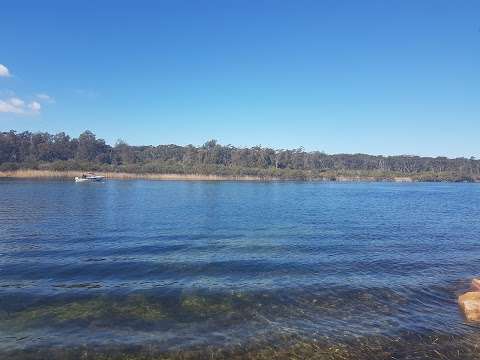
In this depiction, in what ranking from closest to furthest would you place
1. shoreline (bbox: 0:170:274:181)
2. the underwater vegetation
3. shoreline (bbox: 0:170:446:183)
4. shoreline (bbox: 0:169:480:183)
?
the underwater vegetation → shoreline (bbox: 0:170:274:181) → shoreline (bbox: 0:170:446:183) → shoreline (bbox: 0:169:480:183)

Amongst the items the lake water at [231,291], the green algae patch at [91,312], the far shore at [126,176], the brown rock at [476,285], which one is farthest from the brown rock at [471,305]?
the far shore at [126,176]

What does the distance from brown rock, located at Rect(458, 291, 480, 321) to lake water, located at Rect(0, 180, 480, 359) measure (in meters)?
0.37

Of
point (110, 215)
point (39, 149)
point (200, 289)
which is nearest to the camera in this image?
point (200, 289)

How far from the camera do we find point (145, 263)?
71.2 feet

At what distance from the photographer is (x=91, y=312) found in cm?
1467

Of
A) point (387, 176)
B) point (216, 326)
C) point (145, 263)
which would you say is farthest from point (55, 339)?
point (387, 176)

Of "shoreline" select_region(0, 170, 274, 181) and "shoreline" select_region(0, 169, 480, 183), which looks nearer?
"shoreline" select_region(0, 170, 274, 181)

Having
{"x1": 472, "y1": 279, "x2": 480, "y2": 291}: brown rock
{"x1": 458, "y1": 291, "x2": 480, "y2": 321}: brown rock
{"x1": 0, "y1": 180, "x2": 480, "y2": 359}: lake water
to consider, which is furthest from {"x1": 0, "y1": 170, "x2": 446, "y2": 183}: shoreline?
{"x1": 458, "y1": 291, "x2": 480, "y2": 321}: brown rock

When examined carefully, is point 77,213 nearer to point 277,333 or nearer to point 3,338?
point 3,338

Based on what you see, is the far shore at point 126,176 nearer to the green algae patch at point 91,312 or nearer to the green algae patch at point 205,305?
the green algae patch at point 91,312

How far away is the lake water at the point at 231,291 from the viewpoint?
12430 mm

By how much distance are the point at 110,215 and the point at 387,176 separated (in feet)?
562

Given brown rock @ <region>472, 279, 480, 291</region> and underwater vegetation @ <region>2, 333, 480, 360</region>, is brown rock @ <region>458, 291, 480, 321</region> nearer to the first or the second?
brown rock @ <region>472, 279, 480, 291</region>

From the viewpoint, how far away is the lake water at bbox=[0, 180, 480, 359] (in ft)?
40.8
